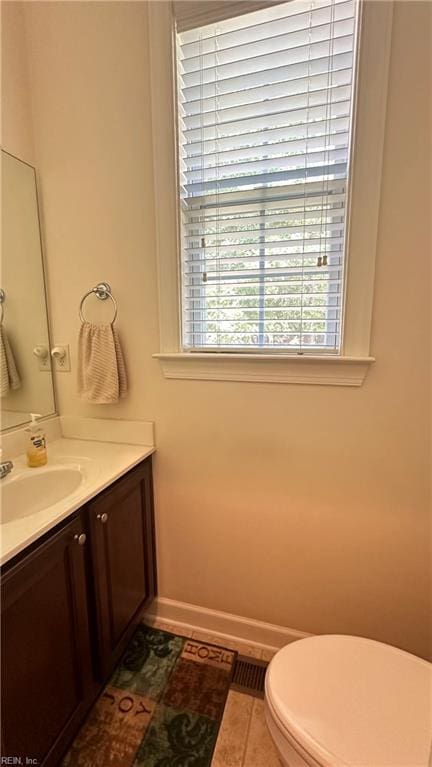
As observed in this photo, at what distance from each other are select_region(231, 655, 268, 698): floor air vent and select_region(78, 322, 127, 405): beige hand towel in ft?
3.86

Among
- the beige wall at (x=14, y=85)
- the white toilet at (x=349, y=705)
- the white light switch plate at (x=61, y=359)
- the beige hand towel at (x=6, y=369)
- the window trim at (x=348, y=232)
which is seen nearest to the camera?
the white toilet at (x=349, y=705)

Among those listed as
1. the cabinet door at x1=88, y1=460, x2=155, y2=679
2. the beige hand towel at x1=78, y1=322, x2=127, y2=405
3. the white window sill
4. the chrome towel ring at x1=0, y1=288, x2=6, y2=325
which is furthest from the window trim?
the chrome towel ring at x1=0, y1=288, x2=6, y2=325

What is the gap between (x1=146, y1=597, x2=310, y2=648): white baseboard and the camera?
1.32m

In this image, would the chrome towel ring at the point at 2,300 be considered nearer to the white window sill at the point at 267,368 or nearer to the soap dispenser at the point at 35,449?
the soap dispenser at the point at 35,449

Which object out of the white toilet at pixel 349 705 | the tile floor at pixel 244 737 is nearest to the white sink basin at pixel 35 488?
the white toilet at pixel 349 705

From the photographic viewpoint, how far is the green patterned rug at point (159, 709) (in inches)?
39.7

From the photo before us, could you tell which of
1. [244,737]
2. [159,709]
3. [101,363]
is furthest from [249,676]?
[101,363]

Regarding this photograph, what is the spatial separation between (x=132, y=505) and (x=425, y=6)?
5.82 ft

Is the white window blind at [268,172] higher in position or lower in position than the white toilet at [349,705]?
higher

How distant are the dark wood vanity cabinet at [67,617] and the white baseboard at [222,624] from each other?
0.23 metres

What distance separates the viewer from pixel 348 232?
1007 millimetres

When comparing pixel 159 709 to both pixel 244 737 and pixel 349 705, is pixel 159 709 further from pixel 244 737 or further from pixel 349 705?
pixel 349 705

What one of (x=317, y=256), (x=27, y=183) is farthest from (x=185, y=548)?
(x=27, y=183)

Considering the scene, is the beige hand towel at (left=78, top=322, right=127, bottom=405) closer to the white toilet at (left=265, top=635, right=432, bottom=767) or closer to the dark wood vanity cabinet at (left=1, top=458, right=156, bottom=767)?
the dark wood vanity cabinet at (left=1, top=458, right=156, bottom=767)
